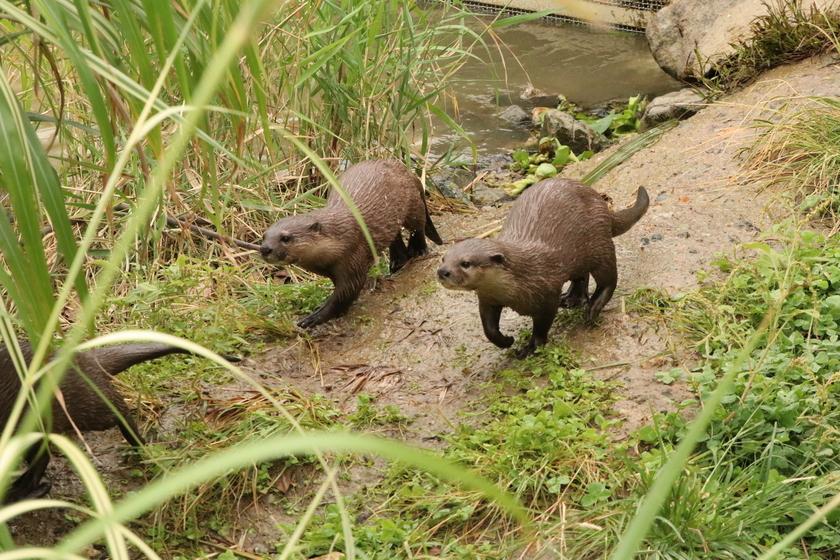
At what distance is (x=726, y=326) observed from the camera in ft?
9.84

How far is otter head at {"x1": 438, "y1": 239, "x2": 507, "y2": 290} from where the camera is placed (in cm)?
303

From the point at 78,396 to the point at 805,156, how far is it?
279 centimetres

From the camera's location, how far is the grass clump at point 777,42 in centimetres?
486

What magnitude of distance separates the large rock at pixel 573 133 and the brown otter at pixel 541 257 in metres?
2.57

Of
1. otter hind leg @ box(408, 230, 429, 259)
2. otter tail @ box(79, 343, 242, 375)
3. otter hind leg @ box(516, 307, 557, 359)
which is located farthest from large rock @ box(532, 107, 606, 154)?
otter tail @ box(79, 343, 242, 375)

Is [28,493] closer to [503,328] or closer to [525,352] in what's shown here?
[525,352]

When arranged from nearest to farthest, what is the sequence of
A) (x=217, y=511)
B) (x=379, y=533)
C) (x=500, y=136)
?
(x=379, y=533) < (x=217, y=511) < (x=500, y=136)

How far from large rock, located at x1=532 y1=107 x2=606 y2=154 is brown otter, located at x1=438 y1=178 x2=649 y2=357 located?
2.57m

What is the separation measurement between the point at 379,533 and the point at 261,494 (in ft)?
1.39

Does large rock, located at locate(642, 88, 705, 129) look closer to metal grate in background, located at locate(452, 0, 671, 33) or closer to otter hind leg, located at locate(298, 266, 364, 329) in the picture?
metal grate in background, located at locate(452, 0, 671, 33)

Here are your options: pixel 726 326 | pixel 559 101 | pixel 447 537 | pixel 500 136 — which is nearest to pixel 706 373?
pixel 726 326

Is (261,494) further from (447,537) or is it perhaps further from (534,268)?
(534,268)

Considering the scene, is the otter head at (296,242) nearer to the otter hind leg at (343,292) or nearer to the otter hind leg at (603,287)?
the otter hind leg at (343,292)

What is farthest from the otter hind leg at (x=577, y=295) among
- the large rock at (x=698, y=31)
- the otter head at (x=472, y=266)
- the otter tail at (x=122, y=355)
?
the large rock at (x=698, y=31)
